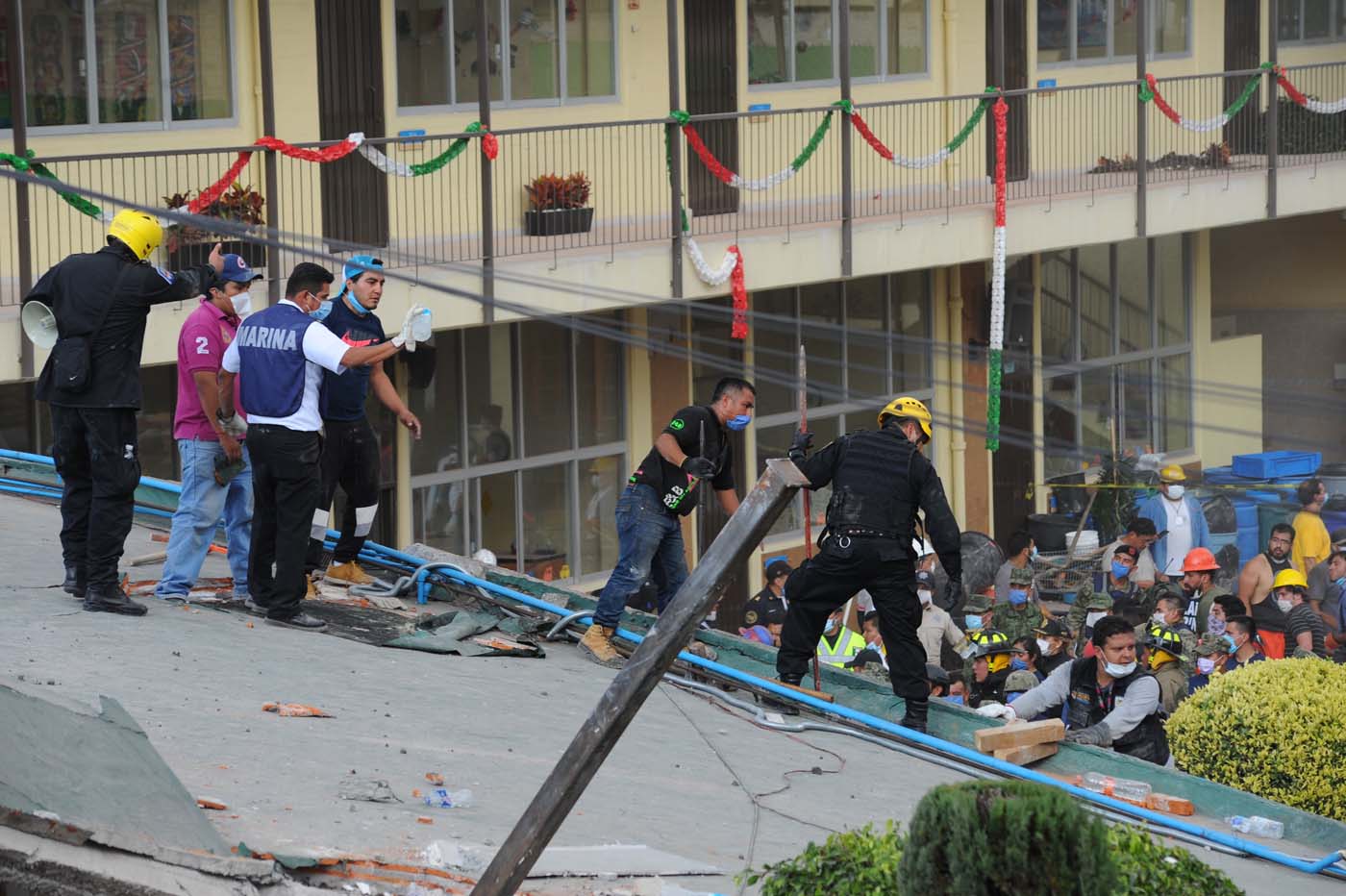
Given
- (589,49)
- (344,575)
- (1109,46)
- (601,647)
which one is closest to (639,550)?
(601,647)

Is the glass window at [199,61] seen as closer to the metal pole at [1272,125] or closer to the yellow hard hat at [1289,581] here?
the yellow hard hat at [1289,581]

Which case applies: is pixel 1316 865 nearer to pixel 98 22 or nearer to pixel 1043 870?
pixel 1043 870

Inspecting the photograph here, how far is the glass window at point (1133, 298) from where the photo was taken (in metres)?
23.1

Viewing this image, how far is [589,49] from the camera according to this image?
57.9 ft

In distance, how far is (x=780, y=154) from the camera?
18938 millimetres

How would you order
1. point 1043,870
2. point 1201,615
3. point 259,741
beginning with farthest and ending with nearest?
point 1201,615 → point 259,741 → point 1043,870

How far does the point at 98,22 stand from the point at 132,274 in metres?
7.00

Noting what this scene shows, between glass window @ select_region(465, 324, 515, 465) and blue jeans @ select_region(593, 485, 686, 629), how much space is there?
24.2 ft

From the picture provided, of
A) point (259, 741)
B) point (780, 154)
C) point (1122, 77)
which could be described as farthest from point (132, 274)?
point (1122, 77)

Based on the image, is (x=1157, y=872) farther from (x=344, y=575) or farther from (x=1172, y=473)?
(x=1172, y=473)

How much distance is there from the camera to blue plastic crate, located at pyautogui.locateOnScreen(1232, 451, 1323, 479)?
68.7 ft

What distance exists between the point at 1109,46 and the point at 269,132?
38.8 ft

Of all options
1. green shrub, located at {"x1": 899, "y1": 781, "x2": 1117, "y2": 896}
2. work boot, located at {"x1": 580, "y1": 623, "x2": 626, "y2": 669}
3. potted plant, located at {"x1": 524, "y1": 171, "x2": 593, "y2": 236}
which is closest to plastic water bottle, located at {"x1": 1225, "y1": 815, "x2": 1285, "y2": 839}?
work boot, located at {"x1": 580, "y1": 623, "x2": 626, "y2": 669}

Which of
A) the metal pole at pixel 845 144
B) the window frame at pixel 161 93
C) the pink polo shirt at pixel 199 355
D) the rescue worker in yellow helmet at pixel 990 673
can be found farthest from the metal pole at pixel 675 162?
the pink polo shirt at pixel 199 355
